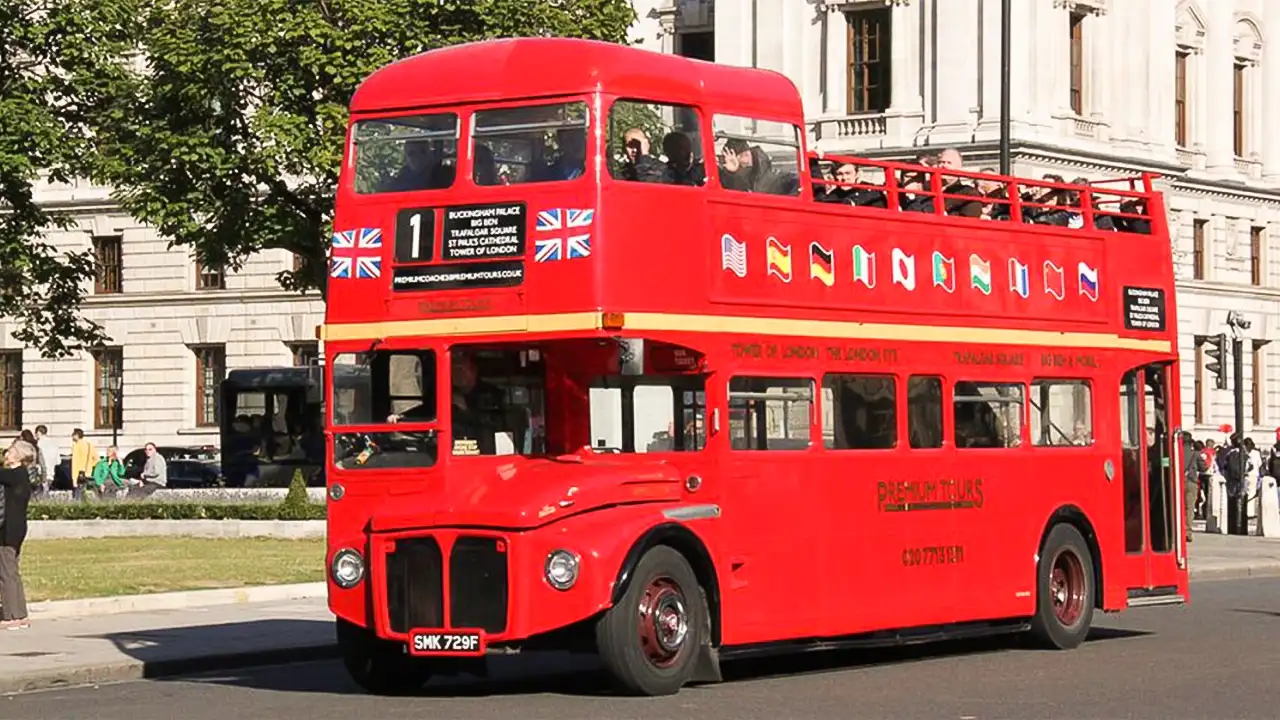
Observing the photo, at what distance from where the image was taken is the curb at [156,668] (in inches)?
848

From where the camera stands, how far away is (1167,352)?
25.7 meters

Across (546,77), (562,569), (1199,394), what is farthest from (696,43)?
(562,569)

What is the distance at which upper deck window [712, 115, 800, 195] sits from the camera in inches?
795

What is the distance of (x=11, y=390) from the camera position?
89.8m

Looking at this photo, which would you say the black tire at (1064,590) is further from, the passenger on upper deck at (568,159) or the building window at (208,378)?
the building window at (208,378)

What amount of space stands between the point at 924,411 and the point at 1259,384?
66251 millimetres

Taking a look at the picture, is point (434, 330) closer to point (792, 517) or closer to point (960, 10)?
point (792, 517)

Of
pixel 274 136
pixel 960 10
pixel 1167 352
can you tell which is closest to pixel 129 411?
pixel 960 10

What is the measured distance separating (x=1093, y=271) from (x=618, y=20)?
32.3 m

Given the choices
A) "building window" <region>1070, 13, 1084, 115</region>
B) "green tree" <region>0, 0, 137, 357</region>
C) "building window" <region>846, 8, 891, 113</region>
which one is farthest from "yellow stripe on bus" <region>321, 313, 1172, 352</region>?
"building window" <region>1070, 13, 1084, 115</region>

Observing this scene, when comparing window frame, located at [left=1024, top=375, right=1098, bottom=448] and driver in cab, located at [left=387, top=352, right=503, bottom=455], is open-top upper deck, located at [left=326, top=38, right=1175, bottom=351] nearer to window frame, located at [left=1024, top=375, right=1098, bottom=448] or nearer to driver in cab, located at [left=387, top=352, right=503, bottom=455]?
driver in cab, located at [left=387, top=352, right=503, bottom=455]

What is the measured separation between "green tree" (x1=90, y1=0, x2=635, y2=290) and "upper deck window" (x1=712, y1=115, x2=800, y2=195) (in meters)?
32.5

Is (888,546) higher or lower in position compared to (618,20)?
lower

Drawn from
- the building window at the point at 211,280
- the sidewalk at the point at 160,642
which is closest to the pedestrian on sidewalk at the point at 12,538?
the sidewalk at the point at 160,642
